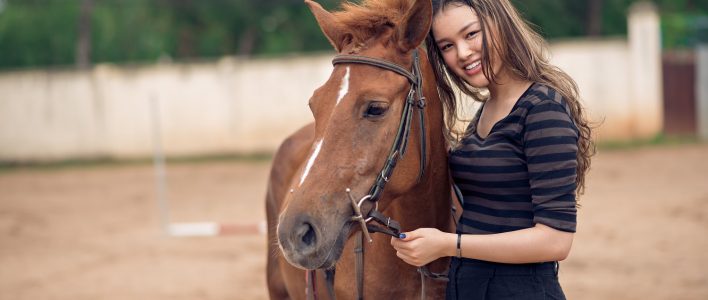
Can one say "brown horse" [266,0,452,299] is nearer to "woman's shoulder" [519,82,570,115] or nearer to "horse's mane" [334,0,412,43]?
"horse's mane" [334,0,412,43]

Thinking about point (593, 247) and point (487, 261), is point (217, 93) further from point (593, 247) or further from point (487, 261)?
point (487, 261)

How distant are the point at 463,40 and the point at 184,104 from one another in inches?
634

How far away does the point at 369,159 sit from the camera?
2254 millimetres

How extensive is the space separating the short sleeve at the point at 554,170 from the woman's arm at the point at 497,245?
0.13ft

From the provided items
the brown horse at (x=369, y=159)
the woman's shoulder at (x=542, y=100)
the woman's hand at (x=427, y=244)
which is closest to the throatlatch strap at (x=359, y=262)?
the brown horse at (x=369, y=159)

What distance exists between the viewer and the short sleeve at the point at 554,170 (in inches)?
83.4

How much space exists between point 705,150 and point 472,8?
13184 mm

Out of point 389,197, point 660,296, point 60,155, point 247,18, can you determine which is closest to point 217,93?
point 60,155

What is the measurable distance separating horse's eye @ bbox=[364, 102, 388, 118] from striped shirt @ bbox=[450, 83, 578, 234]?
327 mm

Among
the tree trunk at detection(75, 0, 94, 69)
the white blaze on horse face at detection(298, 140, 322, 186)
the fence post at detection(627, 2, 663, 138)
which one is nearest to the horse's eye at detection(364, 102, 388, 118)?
the white blaze on horse face at detection(298, 140, 322, 186)

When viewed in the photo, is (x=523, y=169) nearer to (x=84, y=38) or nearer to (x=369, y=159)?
(x=369, y=159)

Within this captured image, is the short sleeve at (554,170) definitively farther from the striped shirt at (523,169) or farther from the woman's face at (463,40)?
the woman's face at (463,40)

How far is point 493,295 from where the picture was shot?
7.63 ft

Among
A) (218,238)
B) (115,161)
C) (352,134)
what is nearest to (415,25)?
(352,134)
